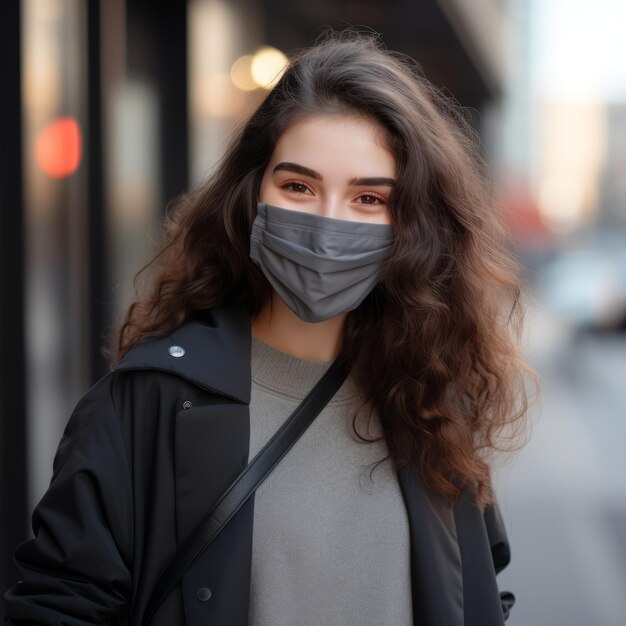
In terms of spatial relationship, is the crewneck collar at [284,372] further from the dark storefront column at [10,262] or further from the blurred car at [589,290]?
the blurred car at [589,290]

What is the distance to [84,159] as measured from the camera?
182 inches

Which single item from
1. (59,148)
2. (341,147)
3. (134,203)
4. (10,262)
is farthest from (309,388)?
(134,203)

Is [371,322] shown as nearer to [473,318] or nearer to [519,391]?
[473,318]

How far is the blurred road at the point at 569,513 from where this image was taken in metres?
4.84

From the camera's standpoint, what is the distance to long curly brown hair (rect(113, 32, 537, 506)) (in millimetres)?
1970

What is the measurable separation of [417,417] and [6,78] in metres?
2.43

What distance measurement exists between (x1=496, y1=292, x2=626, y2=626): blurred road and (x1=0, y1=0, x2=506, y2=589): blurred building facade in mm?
1956

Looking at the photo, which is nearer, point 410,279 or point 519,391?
point 410,279

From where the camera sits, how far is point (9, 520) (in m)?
3.87

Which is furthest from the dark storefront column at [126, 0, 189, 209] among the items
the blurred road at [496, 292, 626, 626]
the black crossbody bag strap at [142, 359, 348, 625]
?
the black crossbody bag strap at [142, 359, 348, 625]

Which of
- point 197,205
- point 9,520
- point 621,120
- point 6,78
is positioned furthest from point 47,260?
point 621,120

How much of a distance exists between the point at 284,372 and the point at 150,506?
0.41m

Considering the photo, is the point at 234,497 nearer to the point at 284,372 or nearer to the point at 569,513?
the point at 284,372

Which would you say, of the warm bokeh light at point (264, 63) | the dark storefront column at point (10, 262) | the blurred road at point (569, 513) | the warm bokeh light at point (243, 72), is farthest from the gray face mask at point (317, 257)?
the warm bokeh light at point (243, 72)
